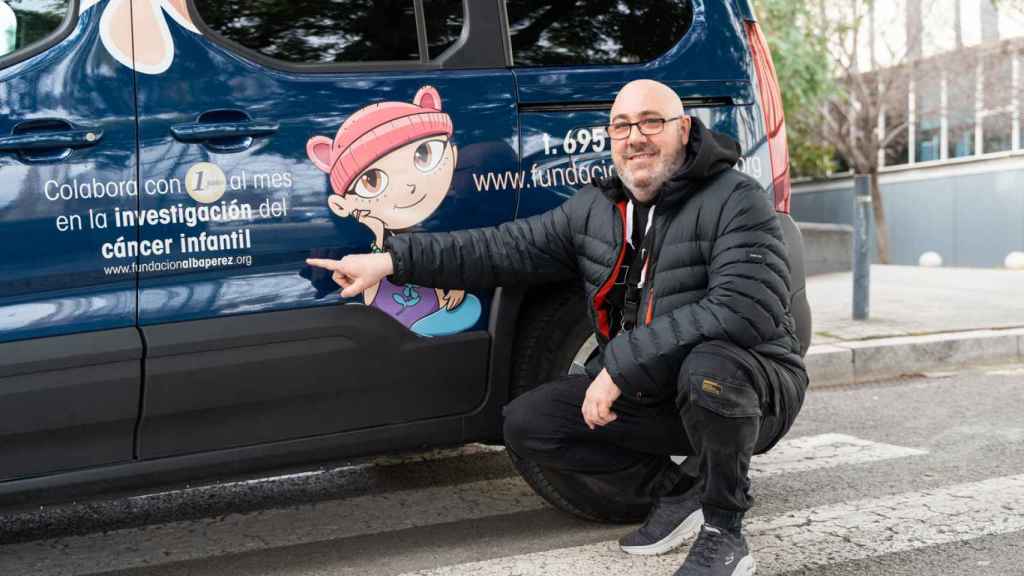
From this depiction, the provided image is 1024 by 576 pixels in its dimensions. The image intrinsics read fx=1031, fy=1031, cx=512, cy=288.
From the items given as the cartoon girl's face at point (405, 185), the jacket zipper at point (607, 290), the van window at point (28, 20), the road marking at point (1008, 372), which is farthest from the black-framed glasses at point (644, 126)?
the road marking at point (1008, 372)

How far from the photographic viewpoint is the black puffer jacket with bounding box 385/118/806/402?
271 centimetres

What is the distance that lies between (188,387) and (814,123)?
1941 centimetres

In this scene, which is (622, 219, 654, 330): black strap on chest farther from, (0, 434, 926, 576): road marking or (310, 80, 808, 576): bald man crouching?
(0, 434, 926, 576): road marking

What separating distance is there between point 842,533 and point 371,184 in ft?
5.88

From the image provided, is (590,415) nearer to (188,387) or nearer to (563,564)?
(563,564)

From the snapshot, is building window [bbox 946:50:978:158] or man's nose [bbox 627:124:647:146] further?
building window [bbox 946:50:978:158]

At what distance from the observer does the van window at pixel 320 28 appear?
2.79 m

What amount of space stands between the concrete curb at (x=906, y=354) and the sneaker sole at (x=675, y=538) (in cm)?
284

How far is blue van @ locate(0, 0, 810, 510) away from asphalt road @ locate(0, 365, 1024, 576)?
402 millimetres

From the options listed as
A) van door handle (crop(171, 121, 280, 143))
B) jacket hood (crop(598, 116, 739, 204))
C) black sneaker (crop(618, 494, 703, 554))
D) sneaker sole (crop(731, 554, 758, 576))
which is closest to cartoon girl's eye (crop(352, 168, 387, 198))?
van door handle (crop(171, 121, 280, 143))

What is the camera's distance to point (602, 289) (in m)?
2.99

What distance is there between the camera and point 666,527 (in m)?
3.03

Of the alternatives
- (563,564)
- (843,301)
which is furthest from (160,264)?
(843,301)

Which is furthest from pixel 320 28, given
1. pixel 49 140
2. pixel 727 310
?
pixel 727 310
